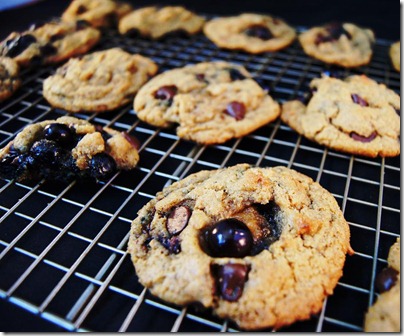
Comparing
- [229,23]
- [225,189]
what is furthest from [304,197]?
[229,23]

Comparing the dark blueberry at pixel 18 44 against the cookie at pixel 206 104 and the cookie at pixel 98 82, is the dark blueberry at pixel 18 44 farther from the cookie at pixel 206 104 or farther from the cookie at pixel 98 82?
the cookie at pixel 206 104

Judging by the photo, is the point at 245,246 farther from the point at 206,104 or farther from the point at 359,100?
the point at 359,100

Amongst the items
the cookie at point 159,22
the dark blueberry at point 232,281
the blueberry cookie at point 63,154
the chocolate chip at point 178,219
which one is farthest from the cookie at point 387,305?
the cookie at point 159,22

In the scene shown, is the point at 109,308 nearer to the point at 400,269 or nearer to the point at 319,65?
the point at 400,269

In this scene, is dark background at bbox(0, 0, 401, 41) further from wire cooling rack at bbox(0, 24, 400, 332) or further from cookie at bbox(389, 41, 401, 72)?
wire cooling rack at bbox(0, 24, 400, 332)

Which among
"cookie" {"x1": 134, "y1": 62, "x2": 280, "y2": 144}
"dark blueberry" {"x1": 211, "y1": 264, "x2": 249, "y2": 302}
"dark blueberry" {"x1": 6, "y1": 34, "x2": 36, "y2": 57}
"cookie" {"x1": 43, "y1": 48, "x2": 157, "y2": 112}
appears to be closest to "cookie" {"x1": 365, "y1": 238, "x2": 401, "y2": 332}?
"dark blueberry" {"x1": 211, "y1": 264, "x2": 249, "y2": 302}

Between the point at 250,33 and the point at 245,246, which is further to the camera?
the point at 250,33

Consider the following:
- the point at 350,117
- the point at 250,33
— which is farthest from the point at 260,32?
the point at 350,117
